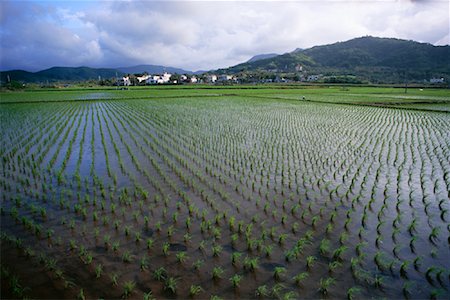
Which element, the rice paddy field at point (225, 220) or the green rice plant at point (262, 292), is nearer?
the green rice plant at point (262, 292)

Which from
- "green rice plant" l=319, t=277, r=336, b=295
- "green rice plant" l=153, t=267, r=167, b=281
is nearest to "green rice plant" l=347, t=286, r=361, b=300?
"green rice plant" l=319, t=277, r=336, b=295

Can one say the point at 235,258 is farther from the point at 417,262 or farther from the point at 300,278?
the point at 417,262

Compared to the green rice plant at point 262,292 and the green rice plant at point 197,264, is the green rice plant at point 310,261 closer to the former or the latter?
the green rice plant at point 262,292

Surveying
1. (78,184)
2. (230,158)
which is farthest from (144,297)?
(230,158)

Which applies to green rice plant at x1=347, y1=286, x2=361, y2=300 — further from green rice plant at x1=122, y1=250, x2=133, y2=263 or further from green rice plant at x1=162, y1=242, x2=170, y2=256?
green rice plant at x1=122, y1=250, x2=133, y2=263

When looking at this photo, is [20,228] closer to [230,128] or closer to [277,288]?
[277,288]

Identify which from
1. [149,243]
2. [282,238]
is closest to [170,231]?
[149,243]

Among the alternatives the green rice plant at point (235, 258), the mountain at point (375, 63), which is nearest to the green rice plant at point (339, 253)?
the green rice plant at point (235, 258)
